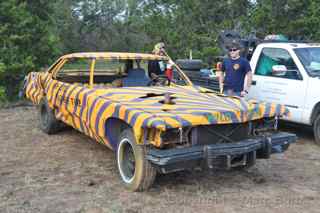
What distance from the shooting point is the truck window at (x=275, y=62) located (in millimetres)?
7516

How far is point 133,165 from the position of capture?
5.09 metres

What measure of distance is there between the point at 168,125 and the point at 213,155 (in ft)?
2.05

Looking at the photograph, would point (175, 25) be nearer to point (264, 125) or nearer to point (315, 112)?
point (315, 112)

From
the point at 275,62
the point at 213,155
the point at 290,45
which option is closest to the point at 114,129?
the point at 213,155

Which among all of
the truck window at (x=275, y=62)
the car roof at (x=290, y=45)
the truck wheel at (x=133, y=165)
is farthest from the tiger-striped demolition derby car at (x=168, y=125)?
the car roof at (x=290, y=45)

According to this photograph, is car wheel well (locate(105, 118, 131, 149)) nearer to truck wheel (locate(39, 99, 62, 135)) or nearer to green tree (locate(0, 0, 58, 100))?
truck wheel (locate(39, 99, 62, 135))

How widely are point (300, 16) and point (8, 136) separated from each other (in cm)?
999

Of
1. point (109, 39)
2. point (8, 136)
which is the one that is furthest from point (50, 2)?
point (109, 39)

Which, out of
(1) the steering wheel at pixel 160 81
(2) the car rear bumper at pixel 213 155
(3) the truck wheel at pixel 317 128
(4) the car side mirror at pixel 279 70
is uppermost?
(4) the car side mirror at pixel 279 70

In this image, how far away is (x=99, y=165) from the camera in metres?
6.08

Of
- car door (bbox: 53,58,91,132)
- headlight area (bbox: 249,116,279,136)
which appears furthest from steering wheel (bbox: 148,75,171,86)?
headlight area (bbox: 249,116,279,136)

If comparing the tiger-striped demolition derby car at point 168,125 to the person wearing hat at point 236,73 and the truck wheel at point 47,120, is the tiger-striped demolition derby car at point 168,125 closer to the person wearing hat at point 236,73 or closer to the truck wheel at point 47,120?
the person wearing hat at point 236,73

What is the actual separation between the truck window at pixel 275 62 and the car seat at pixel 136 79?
2481mm

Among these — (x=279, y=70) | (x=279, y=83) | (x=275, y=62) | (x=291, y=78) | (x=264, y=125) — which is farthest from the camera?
(x=275, y=62)
